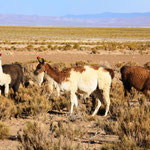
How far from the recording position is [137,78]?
8273 millimetres

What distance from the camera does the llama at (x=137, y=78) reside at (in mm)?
8188

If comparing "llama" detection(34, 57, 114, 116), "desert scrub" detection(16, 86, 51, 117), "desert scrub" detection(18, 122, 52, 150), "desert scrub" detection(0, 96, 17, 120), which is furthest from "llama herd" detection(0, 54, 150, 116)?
"desert scrub" detection(18, 122, 52, 150)

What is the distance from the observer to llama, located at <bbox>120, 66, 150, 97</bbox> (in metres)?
8.19

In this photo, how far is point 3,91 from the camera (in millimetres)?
9578

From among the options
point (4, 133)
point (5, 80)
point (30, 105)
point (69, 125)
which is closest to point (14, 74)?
point (5, 80)

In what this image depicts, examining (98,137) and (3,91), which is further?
(3,91)

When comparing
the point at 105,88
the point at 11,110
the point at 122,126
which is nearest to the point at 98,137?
the point at 122,126

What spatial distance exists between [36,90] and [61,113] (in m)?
2.26

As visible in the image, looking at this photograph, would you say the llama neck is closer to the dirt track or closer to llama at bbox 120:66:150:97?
llama at bbox 120:66:150:97

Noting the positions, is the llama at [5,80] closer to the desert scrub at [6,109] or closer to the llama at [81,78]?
the desert scrub at [6,109]

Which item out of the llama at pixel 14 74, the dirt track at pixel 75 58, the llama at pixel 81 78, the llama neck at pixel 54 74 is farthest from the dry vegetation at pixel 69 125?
the dirt track at pixel 75 58

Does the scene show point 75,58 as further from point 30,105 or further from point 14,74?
point 30,105

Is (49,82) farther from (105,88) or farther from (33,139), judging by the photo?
(33,139)

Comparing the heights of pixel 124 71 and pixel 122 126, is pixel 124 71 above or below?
above
